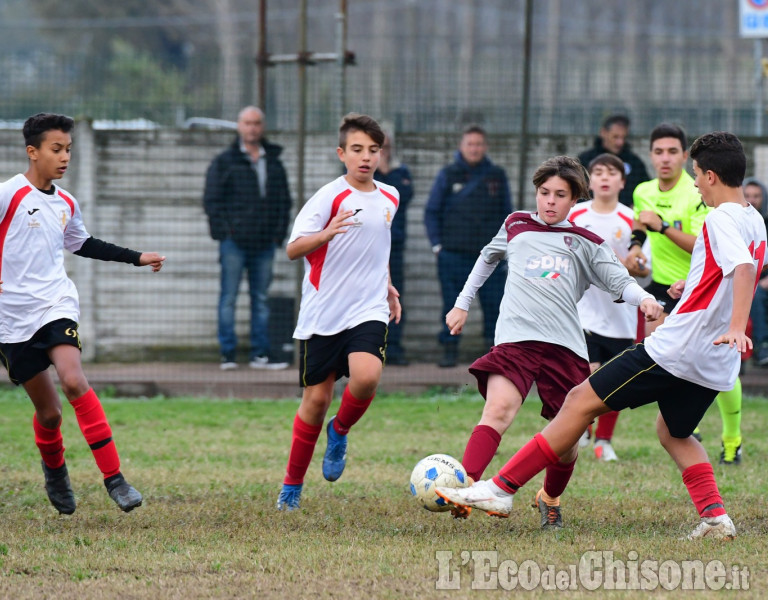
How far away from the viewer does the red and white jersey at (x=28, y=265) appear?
6.24 metres

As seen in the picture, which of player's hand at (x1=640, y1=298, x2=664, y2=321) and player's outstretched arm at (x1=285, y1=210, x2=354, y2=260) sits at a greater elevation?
player's outstretched arm at (x1=285, y1=210, x2=354, y2=260)

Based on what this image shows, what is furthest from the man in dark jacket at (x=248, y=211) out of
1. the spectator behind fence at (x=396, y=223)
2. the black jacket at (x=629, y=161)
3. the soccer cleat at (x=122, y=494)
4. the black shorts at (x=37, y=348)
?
the soccer cleat at (x=122, y=494)

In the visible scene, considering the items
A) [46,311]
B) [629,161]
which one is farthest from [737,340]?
[629,161]

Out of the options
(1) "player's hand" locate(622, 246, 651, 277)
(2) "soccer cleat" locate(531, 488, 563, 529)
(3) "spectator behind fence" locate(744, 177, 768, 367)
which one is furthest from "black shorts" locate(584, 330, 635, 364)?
(3) "spectator behind fence" locate(744, 177, 768, 367)

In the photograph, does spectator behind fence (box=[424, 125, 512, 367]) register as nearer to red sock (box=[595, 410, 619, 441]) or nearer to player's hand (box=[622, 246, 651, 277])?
red sock (box=[595, 410, 619, 441])

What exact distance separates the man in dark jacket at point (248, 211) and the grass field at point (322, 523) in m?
2.34

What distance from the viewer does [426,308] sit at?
1249cm

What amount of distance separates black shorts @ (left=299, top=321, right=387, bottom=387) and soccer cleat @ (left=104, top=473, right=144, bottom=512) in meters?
1.10

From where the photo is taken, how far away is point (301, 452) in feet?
21.5

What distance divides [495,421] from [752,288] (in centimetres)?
137

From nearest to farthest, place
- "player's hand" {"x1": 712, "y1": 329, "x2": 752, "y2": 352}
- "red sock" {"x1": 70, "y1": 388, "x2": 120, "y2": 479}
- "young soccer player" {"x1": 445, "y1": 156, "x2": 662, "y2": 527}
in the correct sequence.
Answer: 1. "player's hand" {"x1": 712, "y1": 329, "x2": 752, "y2": 352}
2. "young soccer player" {"x1": 445, "y1": 156, "x2": 662, "y2": 527}
3. "red sock" {"x1": 70, "y1": 388, "x2": 120, "y2": 479}

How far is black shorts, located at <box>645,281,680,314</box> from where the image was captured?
7.90 m

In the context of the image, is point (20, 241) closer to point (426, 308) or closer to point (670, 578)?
point (670, 578)

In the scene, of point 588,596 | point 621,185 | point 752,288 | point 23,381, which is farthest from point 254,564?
point 621,185
